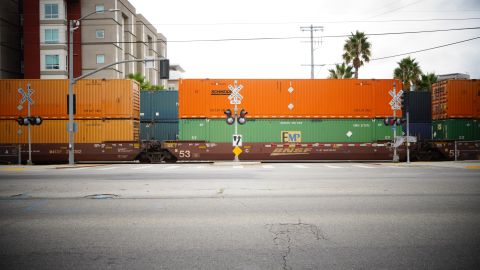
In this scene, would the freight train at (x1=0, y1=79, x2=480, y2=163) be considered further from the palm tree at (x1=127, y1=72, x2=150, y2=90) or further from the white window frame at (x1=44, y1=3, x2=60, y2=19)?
the white window frame at (x1=44, y1=3, x2=60, y2=19)

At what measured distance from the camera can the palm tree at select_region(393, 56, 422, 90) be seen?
43.1m

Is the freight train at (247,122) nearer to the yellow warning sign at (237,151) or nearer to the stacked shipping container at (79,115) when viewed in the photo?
the stacked shipping container at (79,115)

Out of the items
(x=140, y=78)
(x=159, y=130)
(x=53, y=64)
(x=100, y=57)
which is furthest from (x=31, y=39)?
(x=159, y=130)

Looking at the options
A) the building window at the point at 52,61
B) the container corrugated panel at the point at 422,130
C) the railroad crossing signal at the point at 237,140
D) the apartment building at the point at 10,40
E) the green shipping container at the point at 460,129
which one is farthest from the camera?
the apartment building at the point at 10,40

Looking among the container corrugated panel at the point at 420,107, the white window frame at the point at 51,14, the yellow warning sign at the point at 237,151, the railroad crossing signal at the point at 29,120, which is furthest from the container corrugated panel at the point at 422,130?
the white window frame at the point at 51,14

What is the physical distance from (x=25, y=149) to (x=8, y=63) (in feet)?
110

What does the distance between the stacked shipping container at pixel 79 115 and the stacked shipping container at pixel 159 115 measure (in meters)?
1.12

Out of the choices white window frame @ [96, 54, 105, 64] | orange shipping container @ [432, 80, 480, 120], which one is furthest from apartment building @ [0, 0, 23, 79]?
orange shipping container @ [432, 80, 480, 120]

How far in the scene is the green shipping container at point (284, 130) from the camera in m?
21.7

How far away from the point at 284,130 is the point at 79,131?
13465mm

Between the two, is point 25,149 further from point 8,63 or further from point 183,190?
point 8,63

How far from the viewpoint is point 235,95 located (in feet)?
71.2

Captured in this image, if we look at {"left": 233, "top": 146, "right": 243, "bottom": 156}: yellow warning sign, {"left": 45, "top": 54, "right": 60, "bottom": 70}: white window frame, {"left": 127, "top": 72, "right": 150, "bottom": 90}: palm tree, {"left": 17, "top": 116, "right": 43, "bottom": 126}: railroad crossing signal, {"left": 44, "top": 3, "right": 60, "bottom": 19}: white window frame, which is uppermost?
{"left": 44, "top": 3, "right": 60, "bottom": 19}: white window frame

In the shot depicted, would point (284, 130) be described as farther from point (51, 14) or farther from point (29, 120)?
point (51, 14)
